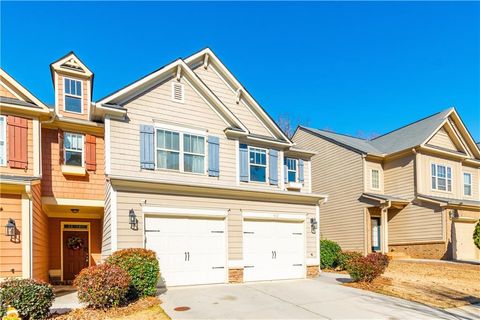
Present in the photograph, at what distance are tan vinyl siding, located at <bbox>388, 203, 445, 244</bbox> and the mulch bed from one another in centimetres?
1679

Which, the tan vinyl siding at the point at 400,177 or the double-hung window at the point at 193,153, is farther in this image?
the tan vinyl siding at the point at 400,177

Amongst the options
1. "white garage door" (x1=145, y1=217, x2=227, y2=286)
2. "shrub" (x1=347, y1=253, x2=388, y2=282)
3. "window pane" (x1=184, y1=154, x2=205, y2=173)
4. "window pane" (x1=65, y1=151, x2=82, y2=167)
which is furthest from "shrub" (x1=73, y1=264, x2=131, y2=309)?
"shrub" (x1=347, y1=253, x2=388, y2=282)

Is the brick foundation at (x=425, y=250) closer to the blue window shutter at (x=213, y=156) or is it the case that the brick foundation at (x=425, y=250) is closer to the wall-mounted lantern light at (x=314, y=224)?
the wall-mounted lantern light at (x=314, y=224)

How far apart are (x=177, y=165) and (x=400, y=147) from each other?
1535 centimetres

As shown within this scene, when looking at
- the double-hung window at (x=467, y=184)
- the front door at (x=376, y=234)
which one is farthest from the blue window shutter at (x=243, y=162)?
the double-hung window at (x=467, y=184)

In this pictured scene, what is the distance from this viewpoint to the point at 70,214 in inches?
600

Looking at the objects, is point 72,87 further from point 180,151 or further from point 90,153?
point 180,151

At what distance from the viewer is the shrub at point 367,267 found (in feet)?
42.7

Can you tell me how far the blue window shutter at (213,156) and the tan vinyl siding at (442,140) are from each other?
1469 centimetres

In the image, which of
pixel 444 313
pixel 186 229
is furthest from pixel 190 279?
pixel 444 313

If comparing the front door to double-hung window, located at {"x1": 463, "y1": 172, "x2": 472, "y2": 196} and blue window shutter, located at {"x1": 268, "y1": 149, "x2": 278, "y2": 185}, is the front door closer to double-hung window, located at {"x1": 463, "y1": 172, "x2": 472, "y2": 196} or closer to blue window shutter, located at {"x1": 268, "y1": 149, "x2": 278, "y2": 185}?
double-hung window, located at {"x1": 463, "y1": 172, "x2": 472, "y2": 196}

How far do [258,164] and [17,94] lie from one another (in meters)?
9.39

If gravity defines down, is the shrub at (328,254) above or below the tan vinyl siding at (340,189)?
below

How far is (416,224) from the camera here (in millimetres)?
21469
